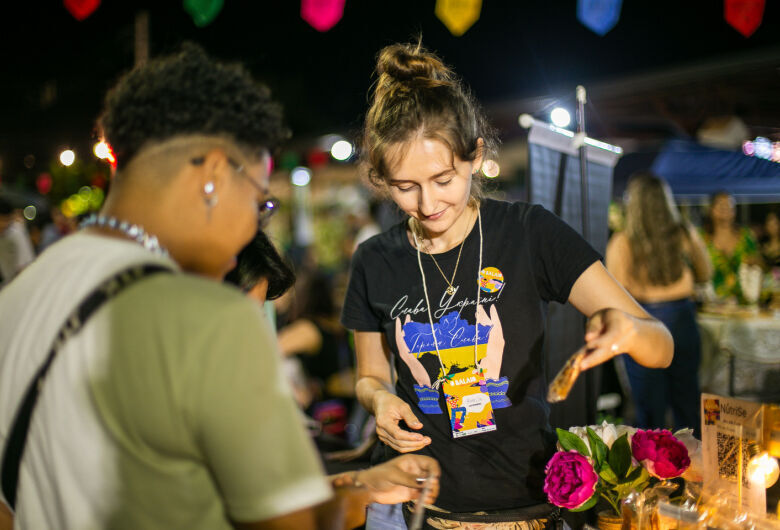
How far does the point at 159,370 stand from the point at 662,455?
117 centimetres

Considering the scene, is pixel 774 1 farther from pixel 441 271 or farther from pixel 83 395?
pixel 83 395

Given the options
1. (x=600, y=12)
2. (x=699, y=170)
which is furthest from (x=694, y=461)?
(x=699, y=170)

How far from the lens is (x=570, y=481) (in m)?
1.27

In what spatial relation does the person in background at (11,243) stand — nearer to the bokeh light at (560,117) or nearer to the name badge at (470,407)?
the bokeh light at (560,117)

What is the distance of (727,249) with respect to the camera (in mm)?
5184

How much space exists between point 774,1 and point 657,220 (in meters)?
3.77

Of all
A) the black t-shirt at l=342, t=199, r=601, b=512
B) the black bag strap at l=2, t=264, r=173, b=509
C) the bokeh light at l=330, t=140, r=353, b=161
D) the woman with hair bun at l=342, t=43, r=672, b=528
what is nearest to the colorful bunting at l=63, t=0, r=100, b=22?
the woman with hair bun at l=342, t=43, r=672, b=528

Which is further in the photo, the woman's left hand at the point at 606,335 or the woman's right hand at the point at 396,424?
the woman's right hand at the point at 396,424

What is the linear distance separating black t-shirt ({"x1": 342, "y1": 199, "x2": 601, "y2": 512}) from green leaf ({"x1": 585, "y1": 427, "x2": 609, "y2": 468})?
0.32ft

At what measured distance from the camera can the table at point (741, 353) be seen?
14.6ft

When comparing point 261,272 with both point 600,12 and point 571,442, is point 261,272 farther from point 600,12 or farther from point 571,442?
point 600,12

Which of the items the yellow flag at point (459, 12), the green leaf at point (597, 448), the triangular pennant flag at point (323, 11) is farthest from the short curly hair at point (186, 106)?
the triangular pennant flag at point (323, 11)

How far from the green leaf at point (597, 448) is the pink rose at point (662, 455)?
0.08m

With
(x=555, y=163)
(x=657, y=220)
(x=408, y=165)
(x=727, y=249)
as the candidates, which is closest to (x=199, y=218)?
(x=408, y=165)
